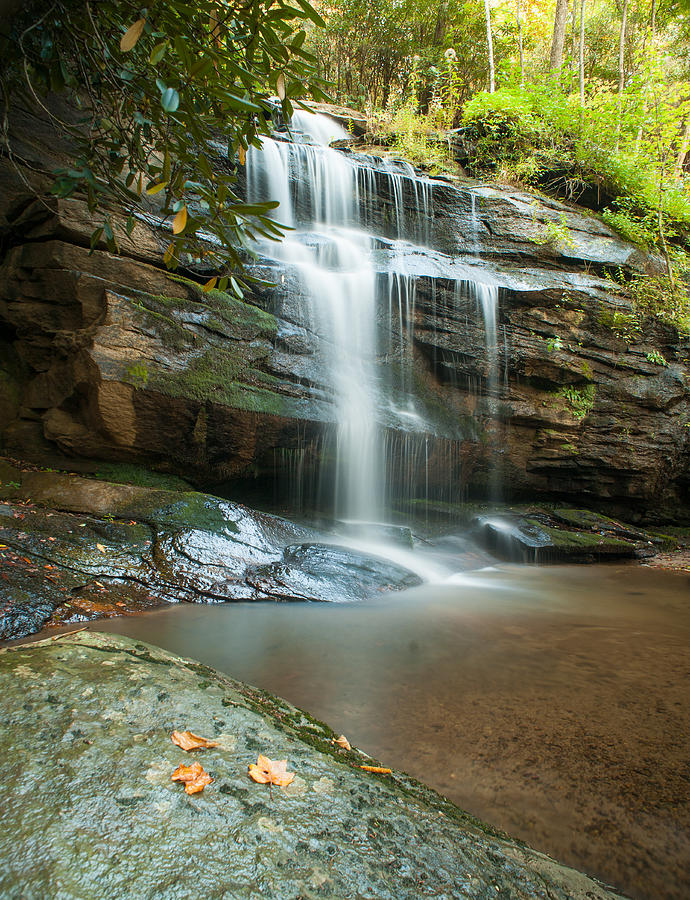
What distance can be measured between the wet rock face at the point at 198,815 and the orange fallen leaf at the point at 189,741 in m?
0.03

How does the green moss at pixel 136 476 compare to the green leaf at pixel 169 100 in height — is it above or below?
below

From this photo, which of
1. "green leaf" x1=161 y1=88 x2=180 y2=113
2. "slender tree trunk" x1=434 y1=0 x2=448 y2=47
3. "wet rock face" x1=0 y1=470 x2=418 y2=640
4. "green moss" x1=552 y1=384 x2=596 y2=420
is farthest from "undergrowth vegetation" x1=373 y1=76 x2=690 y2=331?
"green leaf" x1=161 y1=88 x2=180 y2=113

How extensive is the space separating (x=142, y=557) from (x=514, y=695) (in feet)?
11.0

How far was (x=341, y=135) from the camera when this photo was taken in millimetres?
11680

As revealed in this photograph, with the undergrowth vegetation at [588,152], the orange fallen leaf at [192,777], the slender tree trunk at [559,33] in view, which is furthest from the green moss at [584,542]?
the slender tree trunk at [559,33]

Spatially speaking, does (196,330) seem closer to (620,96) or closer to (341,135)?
(341,135)

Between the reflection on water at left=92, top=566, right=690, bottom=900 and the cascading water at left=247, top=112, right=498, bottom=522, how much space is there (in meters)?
2.76

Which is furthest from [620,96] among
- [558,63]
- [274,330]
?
[274,330]

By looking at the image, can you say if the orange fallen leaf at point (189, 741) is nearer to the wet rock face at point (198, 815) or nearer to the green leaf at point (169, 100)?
the wet rock face at point (198, 815)

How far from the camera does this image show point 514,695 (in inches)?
98.4

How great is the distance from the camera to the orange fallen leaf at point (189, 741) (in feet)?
3.92

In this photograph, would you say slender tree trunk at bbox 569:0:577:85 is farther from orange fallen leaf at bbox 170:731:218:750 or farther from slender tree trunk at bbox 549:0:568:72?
orange fallen leaf at bbox 170:731:218:750

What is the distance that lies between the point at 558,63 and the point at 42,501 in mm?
16812

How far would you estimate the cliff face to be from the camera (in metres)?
5.47
